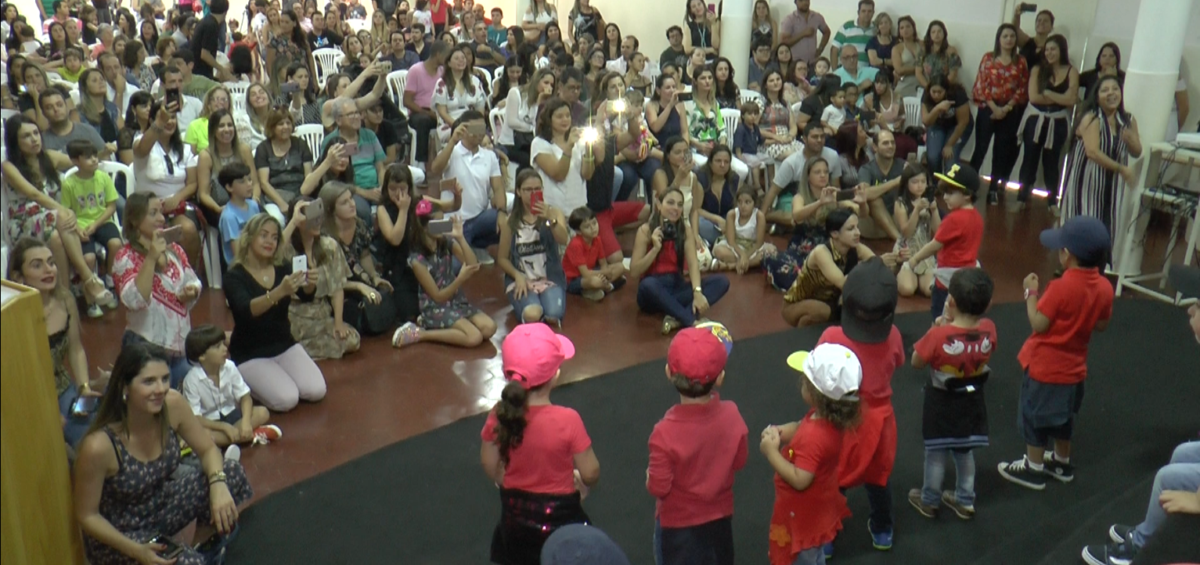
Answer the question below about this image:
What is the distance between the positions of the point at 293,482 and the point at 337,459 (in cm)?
25

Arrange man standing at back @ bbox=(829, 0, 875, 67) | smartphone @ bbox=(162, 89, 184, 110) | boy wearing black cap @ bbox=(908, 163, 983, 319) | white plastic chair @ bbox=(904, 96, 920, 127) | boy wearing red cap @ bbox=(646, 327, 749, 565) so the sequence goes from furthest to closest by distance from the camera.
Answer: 1. man standing at back @ bbox=(829, 0, 875, 67)
2. white plastic chair @ bbox=(904, 96, 920, 127)
3. smartphone @ bbox=(162, 89, 184, 110)
4. boy wearing black cap @ bbox=(908, 163, 983, 319)
5. boy wearing red cap @ bbox=(646, 327, 749, 565)

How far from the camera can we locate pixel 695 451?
3.04 metres

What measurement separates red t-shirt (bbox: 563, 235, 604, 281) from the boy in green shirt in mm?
→ 2508

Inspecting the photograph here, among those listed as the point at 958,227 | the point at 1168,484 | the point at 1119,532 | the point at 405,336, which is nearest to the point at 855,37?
the point at 958,227

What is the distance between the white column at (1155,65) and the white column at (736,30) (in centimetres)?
379

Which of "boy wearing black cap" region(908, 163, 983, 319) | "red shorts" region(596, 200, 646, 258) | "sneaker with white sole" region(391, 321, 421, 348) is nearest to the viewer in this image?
"boy wearing black cap" region(908, 163, 983, 319)

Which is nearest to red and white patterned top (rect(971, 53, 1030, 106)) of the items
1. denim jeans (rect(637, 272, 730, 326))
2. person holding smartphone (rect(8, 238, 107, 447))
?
denim jeans (rect(637, 272, 730, 326))

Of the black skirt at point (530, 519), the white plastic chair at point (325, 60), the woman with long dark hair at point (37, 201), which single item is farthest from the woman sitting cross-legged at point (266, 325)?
the white plastic chair at point (325, 60)

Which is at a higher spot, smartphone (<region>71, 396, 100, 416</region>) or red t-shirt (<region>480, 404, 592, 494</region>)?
red t-shirt (<region>480, 404, 592, 494</region>)

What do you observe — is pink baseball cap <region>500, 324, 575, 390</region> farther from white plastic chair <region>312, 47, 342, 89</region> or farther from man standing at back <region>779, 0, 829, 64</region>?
man standing at back <region>779, 0, 829, 64</region>

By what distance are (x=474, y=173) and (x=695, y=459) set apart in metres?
4.11

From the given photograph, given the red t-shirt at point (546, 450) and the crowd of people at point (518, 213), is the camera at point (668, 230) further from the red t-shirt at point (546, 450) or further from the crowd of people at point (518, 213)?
the red t-shirt at point (546, 450)

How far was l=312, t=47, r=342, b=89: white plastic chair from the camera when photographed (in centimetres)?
1083

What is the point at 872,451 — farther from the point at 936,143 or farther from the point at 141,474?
the point at 936,143
